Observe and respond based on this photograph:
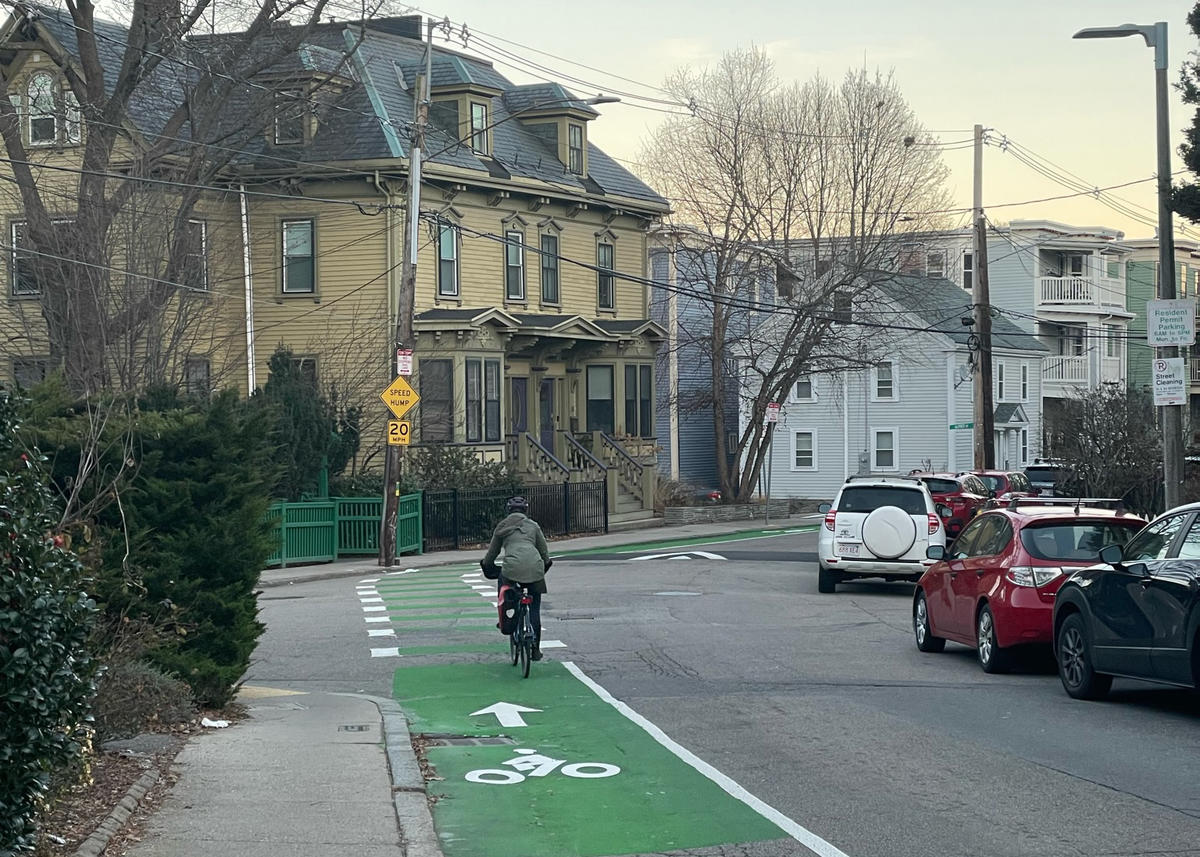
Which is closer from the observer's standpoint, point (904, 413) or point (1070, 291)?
point (904, 413)

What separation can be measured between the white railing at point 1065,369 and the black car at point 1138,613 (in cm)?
5682

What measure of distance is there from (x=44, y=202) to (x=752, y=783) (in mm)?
27565

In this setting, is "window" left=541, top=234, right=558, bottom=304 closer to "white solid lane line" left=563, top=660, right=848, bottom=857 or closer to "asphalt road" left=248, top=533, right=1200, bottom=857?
"asphalt road" left=248, top=533, right=1200, bottom=857

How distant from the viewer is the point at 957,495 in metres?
36.7

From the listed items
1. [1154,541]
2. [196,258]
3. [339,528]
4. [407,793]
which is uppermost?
[196,258]

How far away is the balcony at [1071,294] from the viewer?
2665 inches

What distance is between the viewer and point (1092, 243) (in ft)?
222

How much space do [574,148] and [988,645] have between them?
106ft

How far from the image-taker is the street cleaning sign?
20.8m

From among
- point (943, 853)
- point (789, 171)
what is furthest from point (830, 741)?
point (789, 171)

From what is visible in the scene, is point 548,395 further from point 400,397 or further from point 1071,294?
point 1071,294

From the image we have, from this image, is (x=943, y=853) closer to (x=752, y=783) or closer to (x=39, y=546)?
(x=752, y=783)

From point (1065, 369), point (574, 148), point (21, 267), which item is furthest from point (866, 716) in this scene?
point (1065, 369)

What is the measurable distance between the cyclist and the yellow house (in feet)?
56.4
